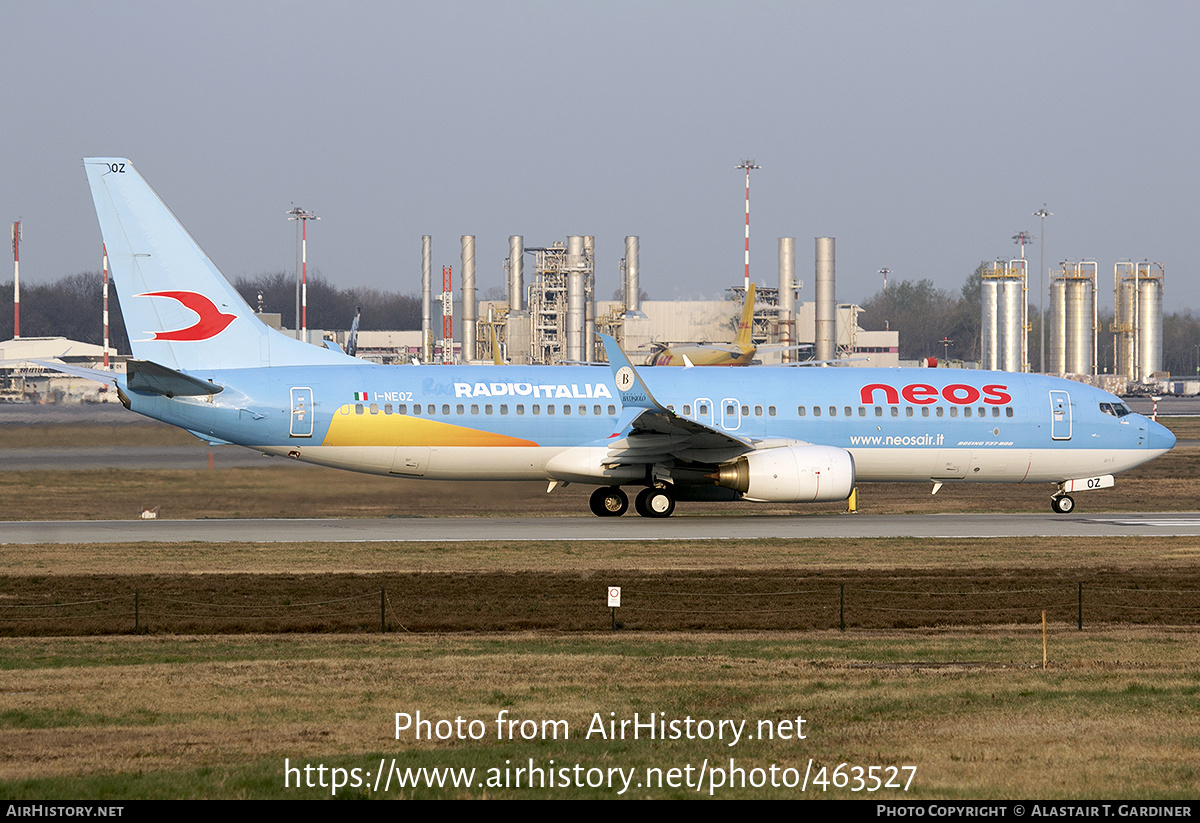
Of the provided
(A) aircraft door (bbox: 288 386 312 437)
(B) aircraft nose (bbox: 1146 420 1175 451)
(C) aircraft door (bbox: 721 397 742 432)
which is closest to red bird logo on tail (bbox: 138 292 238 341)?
(A) aircraft door (bbox: 288 386 312 437)

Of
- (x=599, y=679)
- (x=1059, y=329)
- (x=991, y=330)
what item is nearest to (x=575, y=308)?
(x=991, y=330)

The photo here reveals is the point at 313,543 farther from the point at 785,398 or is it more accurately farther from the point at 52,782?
the point at 52,782

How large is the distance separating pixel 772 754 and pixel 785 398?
72.1 ft

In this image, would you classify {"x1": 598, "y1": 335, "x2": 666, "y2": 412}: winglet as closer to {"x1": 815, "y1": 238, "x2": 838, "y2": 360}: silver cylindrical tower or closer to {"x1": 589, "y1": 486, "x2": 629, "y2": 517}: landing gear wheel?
{"x1": 589, "y1": 486, "x2": 629, "y2": 517}: landing gear wheel

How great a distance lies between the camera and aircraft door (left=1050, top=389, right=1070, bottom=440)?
32562 mm

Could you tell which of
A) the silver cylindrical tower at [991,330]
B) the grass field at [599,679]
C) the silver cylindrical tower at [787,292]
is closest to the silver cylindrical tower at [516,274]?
the silver cylindrical tower at [787,292]

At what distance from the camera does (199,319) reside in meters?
29.8

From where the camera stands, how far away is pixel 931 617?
58.1 feet

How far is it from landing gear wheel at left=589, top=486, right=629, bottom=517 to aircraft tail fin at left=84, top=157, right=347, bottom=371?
8478 millimetres

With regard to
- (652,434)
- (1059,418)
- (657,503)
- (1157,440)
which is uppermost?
(1059,418)

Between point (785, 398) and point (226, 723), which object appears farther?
point (785, 398)

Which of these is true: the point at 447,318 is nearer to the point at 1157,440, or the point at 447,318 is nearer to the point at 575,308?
the point at 575,308

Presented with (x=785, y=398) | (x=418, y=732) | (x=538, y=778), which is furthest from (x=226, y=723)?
(x=785, y=398)

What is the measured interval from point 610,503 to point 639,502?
34.3 inches
